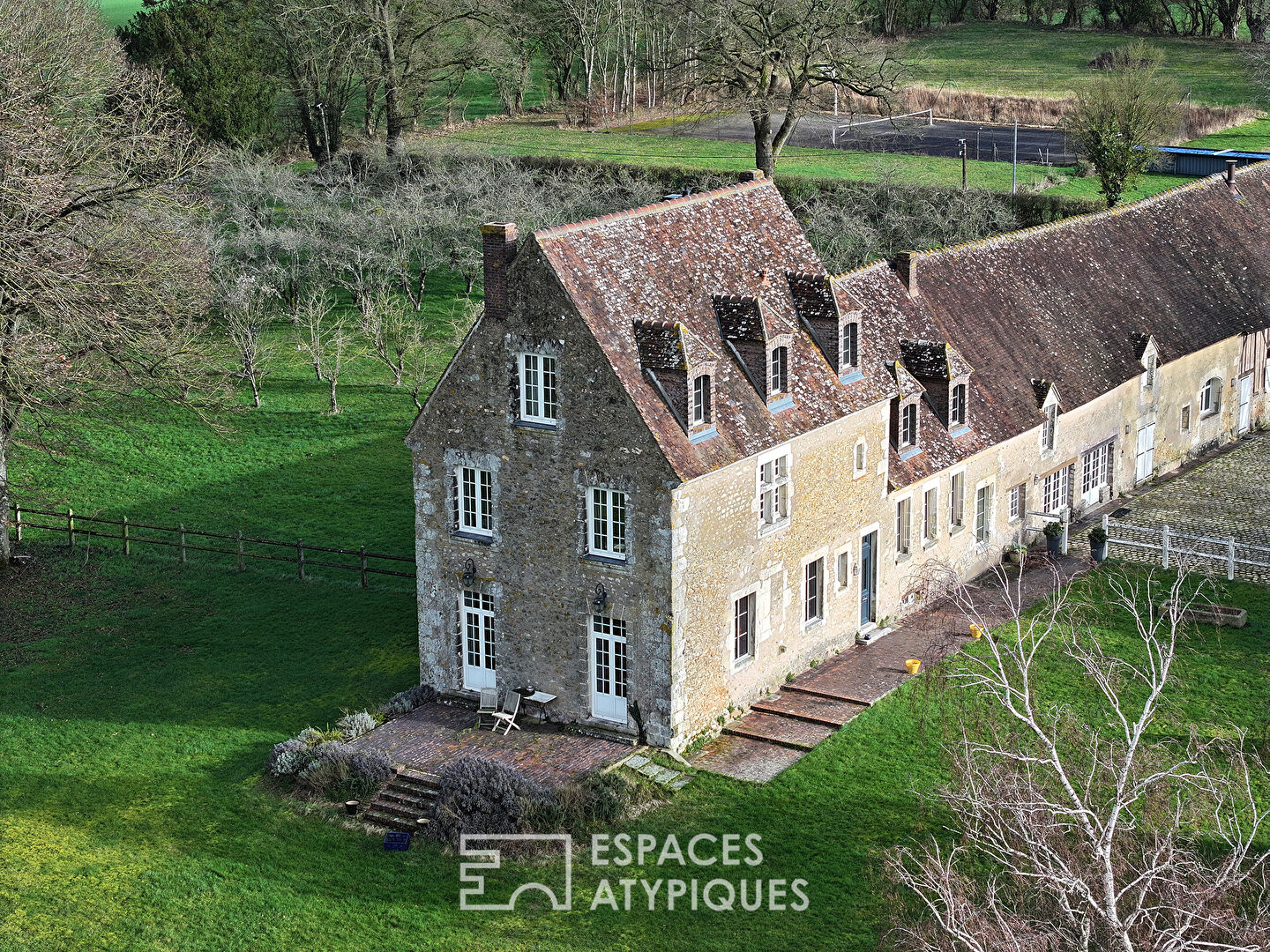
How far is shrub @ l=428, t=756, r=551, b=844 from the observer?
106ft

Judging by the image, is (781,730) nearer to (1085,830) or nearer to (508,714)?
(508,714)

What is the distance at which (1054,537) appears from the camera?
46.9m

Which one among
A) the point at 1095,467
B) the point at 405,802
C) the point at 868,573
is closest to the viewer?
the point at 405,802

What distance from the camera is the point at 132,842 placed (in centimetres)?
3284

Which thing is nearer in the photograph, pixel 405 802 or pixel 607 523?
pixel 405 802

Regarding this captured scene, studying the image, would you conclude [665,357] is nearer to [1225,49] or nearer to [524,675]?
[524,675]

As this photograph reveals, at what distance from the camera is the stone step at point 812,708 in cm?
3691

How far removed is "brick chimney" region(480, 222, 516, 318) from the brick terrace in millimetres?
9036

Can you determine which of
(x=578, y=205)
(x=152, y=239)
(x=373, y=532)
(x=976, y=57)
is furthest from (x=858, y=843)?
(x=976, y=57)

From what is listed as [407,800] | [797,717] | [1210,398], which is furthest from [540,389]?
[1210,398]

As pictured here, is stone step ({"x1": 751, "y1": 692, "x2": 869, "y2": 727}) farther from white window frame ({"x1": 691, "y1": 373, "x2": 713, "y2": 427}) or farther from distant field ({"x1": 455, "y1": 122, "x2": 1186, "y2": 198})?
distant field ({"x1": 455, "y1": 122, "x2": 1186, "y2": 198})

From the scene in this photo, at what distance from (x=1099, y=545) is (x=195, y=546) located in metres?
25.6

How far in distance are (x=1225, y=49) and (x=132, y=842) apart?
95.8 meters

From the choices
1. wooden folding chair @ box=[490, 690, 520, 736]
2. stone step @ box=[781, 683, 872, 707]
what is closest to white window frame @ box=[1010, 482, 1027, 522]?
stone step @ box=[781, 683, 872, 707]
